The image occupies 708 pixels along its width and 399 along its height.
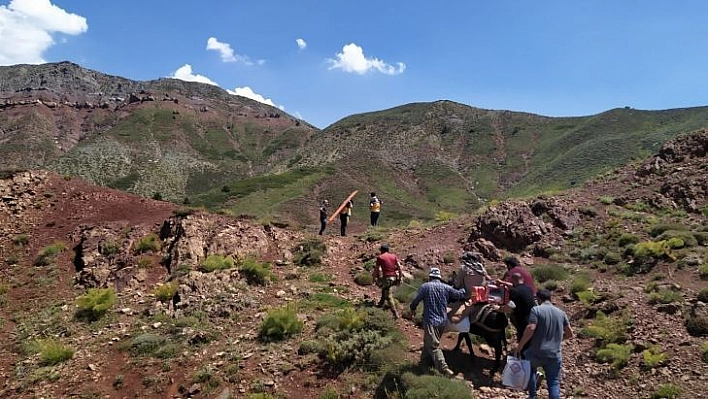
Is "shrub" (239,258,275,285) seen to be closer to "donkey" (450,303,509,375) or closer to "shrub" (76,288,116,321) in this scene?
"shrub" (76,288,116,321)

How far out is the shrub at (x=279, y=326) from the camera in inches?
435

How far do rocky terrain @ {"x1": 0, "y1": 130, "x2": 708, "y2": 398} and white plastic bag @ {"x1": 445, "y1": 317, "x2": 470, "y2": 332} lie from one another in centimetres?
79

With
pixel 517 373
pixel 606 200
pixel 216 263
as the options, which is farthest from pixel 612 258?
pixel 216 263

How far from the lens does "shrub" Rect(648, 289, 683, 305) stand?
10586mm

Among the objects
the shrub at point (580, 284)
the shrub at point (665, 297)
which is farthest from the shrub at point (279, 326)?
the shrub at point (665, 297)

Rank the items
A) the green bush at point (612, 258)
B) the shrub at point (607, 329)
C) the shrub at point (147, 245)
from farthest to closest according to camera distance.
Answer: the shrub at point (147, 245) < the green bush at point (612, 258) < the shrub at point (607, 329)

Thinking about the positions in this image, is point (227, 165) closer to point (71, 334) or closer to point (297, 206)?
point (297, 206)

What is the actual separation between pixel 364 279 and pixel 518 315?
24.1 ft

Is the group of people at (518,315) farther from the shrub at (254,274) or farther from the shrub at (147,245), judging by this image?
the shrub at (147,245)

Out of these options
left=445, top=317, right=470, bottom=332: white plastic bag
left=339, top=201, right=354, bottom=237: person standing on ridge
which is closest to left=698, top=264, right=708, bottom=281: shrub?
left=445, top=317, right=470, bottom=332: white plastic bag

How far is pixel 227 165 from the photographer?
12094 centimetres

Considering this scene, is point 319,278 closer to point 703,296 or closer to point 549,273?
point 549,273

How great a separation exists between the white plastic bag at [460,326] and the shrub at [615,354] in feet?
9.36

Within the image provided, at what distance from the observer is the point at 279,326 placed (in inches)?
439
